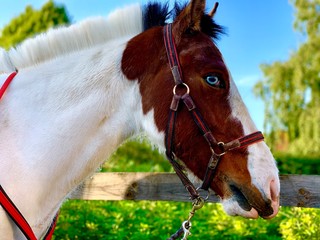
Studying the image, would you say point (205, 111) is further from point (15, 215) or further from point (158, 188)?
point (158, 188)

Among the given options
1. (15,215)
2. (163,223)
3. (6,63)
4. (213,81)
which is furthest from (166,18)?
(163,223)

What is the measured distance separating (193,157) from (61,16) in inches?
599

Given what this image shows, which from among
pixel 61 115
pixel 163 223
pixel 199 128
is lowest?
pixel 163 223

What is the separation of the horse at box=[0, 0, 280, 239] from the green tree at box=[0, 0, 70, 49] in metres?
13.9

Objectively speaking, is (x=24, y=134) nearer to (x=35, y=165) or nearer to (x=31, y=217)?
(x=35, y=165)

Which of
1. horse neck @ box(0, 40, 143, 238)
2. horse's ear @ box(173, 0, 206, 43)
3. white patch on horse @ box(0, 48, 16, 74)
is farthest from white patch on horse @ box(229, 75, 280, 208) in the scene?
white patch on horse @ box(0, 48, 16, 74)

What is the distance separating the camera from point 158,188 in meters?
3.77

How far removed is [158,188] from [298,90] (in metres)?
13.4

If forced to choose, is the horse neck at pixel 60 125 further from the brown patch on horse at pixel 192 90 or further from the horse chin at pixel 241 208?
the horse chin at pixel 241 208

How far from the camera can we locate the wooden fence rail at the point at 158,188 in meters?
3.14

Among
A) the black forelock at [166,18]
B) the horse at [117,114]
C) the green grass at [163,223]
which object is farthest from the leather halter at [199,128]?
the green grass at [163,223]

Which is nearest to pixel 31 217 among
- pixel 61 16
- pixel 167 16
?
pixel 167 16

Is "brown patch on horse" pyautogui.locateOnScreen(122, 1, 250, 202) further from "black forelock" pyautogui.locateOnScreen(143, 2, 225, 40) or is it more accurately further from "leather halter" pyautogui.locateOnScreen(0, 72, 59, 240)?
"leather halter" pyautogui.locateOnScreen(0, 72, 59, 240)

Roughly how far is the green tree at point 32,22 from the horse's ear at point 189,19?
46.1 feet
